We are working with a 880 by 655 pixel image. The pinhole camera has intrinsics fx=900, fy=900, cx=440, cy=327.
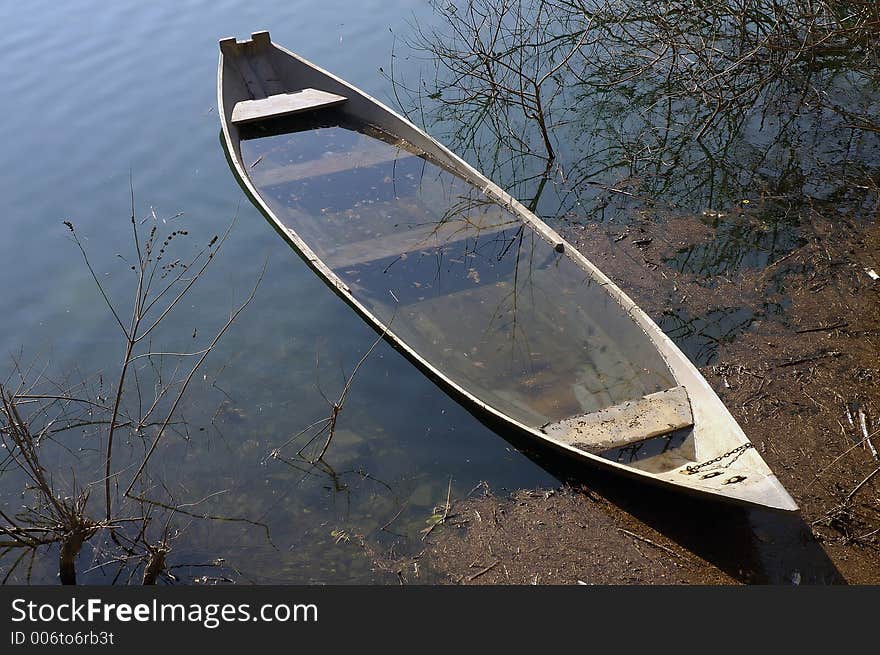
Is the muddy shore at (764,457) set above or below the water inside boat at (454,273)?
below

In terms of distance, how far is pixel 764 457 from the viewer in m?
6.04

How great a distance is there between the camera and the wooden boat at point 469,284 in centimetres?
586

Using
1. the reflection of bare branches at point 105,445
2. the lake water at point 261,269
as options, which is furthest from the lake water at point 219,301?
the reflection of bare branches at point 105,445

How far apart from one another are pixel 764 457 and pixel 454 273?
3002 mm

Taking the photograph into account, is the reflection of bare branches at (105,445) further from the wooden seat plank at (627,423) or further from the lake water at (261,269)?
the wooden seat plank at (627,423)

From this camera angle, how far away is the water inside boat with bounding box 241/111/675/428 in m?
6.52

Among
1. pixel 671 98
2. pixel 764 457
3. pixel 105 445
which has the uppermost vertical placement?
pixel 671 98

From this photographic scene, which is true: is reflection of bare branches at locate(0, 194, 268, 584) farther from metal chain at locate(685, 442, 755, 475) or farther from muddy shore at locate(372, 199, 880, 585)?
metal chain at locate(685, 442, 755, 475)

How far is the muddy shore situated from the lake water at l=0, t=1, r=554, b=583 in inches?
14.8

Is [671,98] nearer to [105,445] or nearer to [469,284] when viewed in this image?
[469,284]

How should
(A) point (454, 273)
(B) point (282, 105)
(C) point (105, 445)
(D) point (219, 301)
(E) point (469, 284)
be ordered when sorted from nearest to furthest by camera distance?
(C) point (105, 445)
(E) point (469, 284)
(A) point (454, 273)
(D) point (219, 301)
(B) point (282, 105)

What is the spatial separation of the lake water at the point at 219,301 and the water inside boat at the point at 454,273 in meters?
0.35

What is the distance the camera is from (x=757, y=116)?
10.2 m

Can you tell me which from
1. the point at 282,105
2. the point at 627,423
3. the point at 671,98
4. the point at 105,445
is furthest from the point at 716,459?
the point at 282,105
